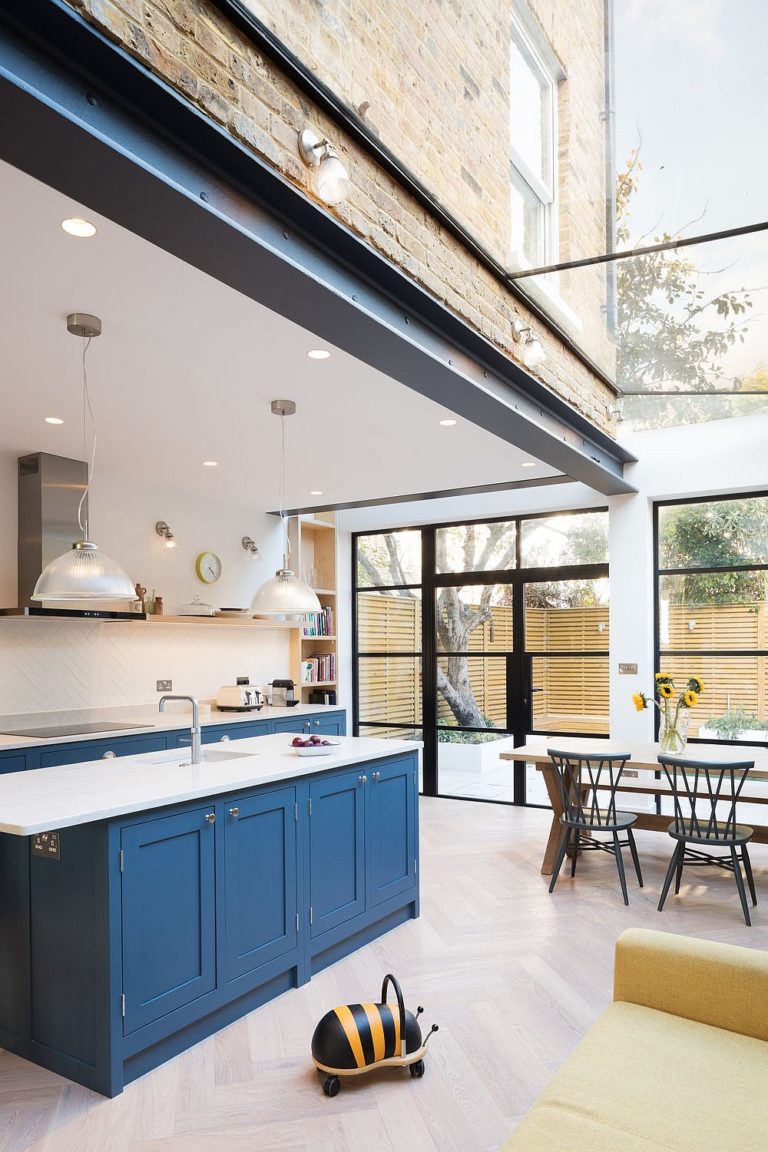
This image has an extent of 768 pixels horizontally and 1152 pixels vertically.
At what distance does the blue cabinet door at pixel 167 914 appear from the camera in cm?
263

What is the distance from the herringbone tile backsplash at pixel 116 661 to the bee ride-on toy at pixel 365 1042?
353cm

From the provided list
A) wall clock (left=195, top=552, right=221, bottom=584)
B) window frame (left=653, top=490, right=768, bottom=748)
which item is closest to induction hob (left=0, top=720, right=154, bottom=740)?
wall clock (left=195, top=552, right=221, bottom=584)

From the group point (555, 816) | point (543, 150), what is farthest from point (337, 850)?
point (543, 150)

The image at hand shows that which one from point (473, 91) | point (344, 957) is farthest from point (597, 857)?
point (473, 91)

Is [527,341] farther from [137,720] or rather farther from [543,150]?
[137,720]

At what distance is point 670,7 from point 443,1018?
163 inches

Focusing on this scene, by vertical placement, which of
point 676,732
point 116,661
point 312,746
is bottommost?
point 676,732

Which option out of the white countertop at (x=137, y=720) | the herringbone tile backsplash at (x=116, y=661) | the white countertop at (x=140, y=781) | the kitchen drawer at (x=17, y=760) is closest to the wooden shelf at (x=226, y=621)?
the herringbone tile backsplash at (x=116, y=661)

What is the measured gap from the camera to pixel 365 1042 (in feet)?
8.45

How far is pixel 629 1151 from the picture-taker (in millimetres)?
1502

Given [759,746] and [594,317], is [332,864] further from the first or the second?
[759,746]

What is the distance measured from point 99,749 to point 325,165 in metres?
3.73

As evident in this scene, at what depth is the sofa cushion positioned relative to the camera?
1.54 metres

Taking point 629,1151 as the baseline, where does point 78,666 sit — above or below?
above
